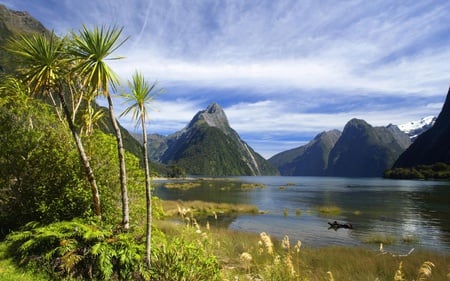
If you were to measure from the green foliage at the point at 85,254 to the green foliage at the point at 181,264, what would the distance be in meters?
0.50

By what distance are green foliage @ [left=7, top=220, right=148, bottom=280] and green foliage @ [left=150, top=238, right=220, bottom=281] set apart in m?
0.50

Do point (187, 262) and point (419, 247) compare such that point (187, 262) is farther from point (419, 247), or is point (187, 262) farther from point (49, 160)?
point (419, 247)

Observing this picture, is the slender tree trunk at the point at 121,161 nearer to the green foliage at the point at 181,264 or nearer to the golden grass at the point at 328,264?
the green foliage at the point at 181,264

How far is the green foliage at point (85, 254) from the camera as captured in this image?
415 inches

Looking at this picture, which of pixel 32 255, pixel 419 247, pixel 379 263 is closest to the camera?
pixel 32 255

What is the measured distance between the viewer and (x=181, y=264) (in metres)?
10.6

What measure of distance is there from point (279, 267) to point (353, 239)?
21.8 meters

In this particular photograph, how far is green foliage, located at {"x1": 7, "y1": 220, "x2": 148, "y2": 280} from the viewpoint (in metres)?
10.5

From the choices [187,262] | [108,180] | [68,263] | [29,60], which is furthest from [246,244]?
[29,60]

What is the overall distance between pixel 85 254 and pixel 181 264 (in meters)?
2.97

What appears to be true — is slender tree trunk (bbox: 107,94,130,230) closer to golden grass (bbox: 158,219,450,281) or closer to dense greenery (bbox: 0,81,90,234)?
dense greenery (bbox: 0,81,90,234)

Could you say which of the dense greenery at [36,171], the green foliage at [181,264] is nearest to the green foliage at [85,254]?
the green foliage at [181,264]

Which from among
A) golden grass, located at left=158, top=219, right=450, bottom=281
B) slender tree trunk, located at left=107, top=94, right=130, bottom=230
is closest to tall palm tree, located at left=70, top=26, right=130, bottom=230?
slender tree trunk, located at left=107, top=94, right=130, bottom=230

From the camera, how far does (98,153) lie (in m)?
15.9
